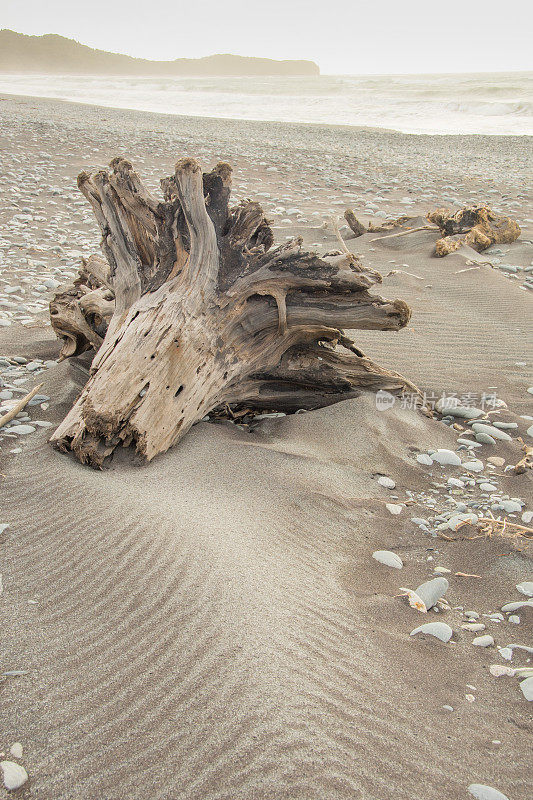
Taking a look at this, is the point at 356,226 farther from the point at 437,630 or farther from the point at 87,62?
the point at 87,62

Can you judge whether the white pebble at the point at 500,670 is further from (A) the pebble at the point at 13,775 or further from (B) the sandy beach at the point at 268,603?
(A) the pebble at the point at 13,775

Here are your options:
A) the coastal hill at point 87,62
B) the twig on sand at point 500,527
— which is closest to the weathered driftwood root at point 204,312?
the twig on sand at point 500,527

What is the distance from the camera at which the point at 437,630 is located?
2439 mm

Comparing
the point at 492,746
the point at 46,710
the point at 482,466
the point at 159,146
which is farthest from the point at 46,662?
the point at 159,146

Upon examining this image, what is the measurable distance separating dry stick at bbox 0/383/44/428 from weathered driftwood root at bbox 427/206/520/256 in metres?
6.56

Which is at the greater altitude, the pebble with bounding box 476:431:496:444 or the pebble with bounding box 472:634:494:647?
the pebble with bounding box 476:431:496:444

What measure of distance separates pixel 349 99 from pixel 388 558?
37581mm

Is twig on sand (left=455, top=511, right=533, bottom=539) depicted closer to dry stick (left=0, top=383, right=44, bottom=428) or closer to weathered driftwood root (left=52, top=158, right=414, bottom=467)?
weathered driftwood root (left=52, top=158, right=414, bottom=467)

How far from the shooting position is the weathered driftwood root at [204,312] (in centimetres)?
345

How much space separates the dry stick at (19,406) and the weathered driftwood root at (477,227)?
258 inches

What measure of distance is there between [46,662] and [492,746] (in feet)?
4.99

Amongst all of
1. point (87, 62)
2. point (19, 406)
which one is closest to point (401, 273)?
point (19, 406)

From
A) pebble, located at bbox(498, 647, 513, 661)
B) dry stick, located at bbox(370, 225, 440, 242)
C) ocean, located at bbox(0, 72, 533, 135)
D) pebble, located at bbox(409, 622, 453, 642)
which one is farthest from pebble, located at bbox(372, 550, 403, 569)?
ocean, located at bbox(0, 72, 533, 135)

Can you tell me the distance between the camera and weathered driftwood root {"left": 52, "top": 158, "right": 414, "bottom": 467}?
3.45m
